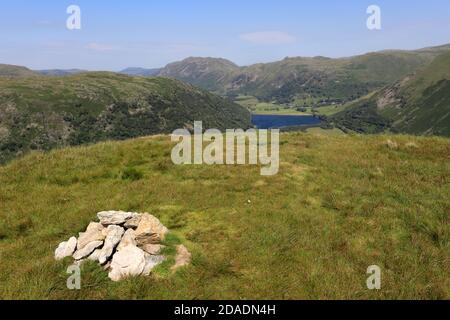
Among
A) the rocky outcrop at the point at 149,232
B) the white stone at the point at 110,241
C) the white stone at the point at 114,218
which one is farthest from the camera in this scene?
the white stone at the point at 114,218

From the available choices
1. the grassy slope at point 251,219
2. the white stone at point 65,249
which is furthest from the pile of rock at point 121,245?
the grassy slope at point 251,219

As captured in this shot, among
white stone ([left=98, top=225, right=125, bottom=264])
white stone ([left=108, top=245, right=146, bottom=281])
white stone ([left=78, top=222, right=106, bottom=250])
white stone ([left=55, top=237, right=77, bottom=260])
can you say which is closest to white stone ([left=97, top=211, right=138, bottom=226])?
white stone ([left=78, top=222, right=106, bottom=250])

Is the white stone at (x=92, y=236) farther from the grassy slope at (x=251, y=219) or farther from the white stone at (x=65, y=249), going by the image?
the grassy slope at (x=251, y=219)

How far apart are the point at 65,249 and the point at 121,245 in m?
1.68

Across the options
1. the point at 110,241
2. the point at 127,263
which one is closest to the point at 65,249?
the point at 110,241

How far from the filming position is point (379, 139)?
86.6 ft

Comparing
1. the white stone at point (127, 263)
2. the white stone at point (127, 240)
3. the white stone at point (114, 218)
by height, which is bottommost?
the white stone at point (127, 263)

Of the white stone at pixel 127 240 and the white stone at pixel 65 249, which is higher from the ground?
the white stone at pixel 127 240

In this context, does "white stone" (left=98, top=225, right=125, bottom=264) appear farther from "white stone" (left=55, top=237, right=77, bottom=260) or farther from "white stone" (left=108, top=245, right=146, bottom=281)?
"white stone" (left=55, top=237, right=77, bottom=260)

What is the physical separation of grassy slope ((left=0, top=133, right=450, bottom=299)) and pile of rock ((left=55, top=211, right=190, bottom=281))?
0.39 m

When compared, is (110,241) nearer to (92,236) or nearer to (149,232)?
(92,236)

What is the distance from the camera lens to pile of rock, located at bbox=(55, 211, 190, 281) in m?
9.96

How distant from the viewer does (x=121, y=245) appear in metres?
10.6

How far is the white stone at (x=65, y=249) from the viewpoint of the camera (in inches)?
412
